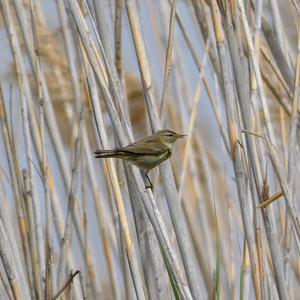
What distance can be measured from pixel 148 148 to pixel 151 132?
374 mm

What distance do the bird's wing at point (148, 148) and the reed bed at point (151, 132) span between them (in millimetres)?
27

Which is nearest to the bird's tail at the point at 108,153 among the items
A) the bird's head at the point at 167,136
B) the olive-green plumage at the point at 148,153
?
the olive-green plumage at the point at 148,153

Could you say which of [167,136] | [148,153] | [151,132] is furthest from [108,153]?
[151,132]

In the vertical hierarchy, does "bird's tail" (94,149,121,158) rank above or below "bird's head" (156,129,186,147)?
below

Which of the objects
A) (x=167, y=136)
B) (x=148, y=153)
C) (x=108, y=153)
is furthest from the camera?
(x=167, y=136)

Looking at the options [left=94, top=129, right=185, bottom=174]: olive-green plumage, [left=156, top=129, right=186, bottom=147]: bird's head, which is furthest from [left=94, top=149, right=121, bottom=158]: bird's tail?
[left=156, top=129, right=186, bottom=147]: bird's head

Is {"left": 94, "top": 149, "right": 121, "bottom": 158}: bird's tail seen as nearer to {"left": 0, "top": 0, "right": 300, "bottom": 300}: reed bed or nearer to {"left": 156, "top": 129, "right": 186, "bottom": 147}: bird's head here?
{"left": 0, "top": 0, "right": 300, "bottom": 300}: reed bed

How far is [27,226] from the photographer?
205 cm

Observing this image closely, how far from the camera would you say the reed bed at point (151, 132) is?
1627mm

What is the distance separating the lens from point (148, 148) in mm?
1792

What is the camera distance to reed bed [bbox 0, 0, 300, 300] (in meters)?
1.63

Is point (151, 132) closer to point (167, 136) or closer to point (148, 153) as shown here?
point (167, 136)

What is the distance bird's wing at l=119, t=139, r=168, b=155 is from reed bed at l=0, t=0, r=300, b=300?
0.09 feet

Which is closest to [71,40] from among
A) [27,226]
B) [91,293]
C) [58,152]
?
[58,152]
